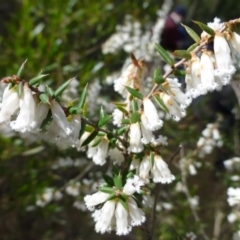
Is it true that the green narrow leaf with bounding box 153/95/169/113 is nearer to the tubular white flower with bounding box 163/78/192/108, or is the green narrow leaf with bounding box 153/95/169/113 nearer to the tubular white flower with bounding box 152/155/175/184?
the tubular white flower with bounding box 163/78/192/108

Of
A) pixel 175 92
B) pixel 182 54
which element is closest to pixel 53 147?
pixel 175 92

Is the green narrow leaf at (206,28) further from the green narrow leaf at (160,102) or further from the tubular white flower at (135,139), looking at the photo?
the tubular white flower at (135,139)

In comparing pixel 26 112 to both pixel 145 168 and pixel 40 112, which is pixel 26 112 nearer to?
pixel 40 112

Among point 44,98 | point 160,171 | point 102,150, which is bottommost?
point 160,171

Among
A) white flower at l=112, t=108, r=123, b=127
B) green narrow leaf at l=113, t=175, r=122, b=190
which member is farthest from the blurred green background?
green narrow leaf at l=113, t=175, r=122, b=190

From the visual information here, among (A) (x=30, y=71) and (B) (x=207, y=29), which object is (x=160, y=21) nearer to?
(A) (x=30, y=71)

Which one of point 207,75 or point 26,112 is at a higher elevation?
point 26,112

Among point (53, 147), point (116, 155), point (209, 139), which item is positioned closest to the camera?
point (116, 155)

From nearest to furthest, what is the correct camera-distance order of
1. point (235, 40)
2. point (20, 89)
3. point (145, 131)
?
point (20, 89) < point (235, 40) < point (145, 131)
